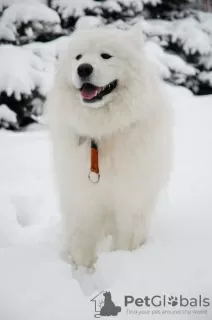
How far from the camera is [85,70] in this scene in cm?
168

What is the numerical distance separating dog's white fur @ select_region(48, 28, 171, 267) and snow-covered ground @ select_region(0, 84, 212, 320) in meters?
0.22

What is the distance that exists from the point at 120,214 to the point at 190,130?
1.96 metres

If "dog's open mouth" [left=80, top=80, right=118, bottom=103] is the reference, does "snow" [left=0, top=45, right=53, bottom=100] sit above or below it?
below

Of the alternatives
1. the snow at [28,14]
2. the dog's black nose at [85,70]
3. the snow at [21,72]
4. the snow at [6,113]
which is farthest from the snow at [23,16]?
the dog's black nose at [85,70]

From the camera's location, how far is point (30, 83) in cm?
354

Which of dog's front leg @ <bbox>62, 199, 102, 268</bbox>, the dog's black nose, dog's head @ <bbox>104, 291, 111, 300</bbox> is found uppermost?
the dog's black nose

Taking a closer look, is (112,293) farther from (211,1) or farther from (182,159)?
(211,1)

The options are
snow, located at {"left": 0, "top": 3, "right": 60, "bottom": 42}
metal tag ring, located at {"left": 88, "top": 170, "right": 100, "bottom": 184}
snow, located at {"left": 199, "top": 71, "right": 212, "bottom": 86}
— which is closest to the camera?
metal tag ring, located at {"left": 88, "top": 170, "right": 100, "bottom": 184}

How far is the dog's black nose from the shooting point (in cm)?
168

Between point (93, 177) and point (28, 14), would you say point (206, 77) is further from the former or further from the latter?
point (93, 177)

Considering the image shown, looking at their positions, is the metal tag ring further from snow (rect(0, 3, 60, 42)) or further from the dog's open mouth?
snow (rect(0, 3, 60, 42))

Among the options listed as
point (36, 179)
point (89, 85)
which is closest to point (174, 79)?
point (36, 179)

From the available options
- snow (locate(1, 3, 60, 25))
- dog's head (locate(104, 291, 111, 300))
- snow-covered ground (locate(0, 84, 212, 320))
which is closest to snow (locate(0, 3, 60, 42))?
snow (locate(1, 3, 60, 25))

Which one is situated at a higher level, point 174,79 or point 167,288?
point 167,288
